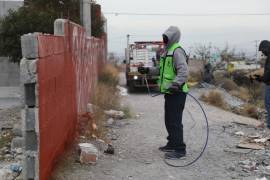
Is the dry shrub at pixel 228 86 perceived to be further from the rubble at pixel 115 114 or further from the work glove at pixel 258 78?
the work glove at pixel 258 78

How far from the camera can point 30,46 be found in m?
5.94

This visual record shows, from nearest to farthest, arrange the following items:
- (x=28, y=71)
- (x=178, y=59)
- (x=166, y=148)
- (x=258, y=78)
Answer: (x=28, y=71)
(x=178, y=59)
(x=166, y=148)
(x=258, y=78)

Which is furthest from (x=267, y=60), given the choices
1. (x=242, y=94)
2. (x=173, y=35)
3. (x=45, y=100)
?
(x=242, y=94)

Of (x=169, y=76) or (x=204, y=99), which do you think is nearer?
(x=169, y=76)

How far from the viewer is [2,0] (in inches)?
893

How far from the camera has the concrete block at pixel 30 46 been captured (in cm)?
590

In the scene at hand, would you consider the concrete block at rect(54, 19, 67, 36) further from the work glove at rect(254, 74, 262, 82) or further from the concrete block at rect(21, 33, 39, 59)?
the work glove at rect(254, 74, 262, 82)

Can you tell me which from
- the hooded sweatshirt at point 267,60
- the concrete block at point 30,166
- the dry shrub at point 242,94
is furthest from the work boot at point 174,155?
the dry shrub at point 242,94

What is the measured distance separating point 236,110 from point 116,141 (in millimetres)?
9774

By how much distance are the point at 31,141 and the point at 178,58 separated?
3178mm

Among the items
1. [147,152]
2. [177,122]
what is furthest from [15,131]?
[177,122]

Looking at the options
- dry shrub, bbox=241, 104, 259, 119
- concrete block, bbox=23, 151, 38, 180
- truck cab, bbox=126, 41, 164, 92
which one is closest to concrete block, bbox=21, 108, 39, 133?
concrete block, bbox=23, 151, 38, 180

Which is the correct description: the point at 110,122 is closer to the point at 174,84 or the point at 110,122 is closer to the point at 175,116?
the point at 175,116

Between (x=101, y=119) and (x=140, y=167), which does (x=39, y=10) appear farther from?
(x=140, y=167)
